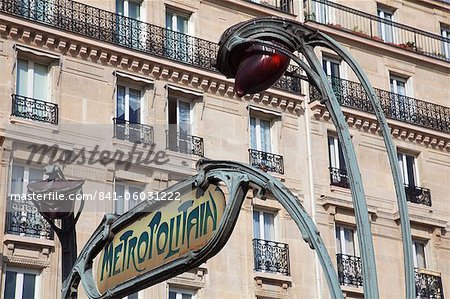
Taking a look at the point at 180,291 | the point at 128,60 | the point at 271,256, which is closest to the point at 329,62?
the point at 271,256

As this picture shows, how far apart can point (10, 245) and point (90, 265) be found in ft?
37.2

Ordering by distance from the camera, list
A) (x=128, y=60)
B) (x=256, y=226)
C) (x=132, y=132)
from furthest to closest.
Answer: (x=256, y=226)
(x=128, y=60)
(x=132, y=132)

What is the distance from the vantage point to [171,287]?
20.2m

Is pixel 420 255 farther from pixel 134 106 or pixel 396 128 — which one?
pixel 134 106

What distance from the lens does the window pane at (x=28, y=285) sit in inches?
725

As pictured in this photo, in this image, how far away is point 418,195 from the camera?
24.5 meters

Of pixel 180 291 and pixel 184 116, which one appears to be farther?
pixel 184 116

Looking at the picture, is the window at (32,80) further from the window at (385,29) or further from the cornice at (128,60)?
the window at (385,29)

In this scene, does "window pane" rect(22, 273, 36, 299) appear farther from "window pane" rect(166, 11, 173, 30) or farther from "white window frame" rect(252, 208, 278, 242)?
"window pane" rect(166, 11, 173, 30)

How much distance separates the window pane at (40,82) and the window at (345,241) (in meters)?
7.51

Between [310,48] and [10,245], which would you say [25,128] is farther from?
[310,48]

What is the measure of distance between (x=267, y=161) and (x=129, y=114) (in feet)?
11.5

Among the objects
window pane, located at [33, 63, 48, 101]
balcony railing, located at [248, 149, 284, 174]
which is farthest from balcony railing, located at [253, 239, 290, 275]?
window pane, located at [33, 63, 48, 101]

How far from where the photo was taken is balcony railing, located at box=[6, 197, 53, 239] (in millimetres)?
18609
